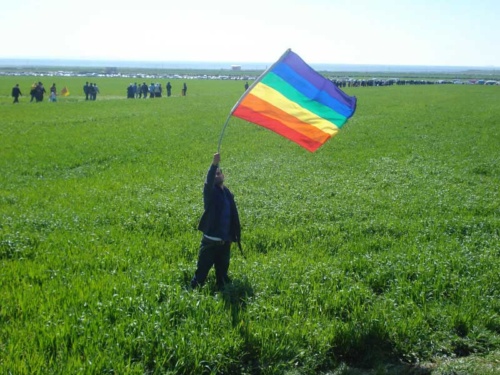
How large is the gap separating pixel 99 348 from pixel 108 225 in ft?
17.2

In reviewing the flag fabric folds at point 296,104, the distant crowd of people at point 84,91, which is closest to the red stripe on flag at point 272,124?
the flag fabric folds at point 296,104

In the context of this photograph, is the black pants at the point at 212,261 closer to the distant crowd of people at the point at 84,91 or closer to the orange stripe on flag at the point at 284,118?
the orange stripe on flag at the point at 284,118

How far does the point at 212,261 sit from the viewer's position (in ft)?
23.6

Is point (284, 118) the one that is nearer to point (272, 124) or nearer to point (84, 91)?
point (272, 124)

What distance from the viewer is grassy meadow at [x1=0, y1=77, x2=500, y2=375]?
5.69 metres

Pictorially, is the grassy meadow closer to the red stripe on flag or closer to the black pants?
the black pants

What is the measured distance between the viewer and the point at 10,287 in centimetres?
719

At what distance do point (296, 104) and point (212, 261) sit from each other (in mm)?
2596

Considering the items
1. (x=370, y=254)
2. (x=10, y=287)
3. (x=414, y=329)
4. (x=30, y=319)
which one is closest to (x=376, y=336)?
(x=414, y=329)

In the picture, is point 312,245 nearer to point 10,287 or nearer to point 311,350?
point 311,350

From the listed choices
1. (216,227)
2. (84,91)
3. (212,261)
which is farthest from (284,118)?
(84,91)

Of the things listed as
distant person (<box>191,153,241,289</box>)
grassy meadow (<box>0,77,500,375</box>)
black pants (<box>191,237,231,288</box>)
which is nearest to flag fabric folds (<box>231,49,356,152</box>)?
distant person (<box>191,153,241,289</box>)

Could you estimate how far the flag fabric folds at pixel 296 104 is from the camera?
24.1 feet

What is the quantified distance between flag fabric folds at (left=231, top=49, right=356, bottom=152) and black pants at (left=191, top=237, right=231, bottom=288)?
1.84 m
